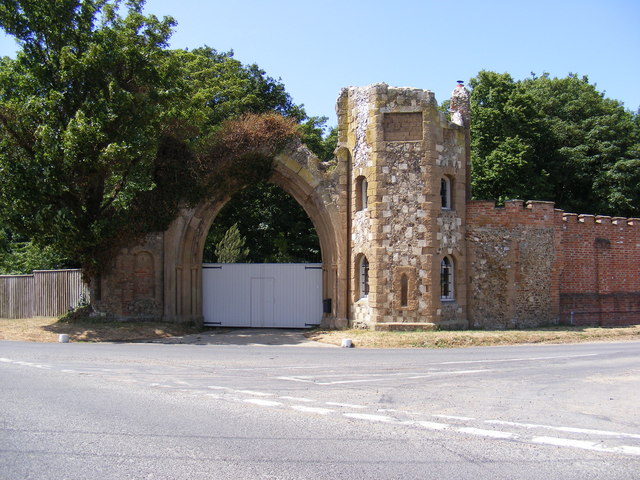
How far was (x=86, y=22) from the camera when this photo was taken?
60.0 ft

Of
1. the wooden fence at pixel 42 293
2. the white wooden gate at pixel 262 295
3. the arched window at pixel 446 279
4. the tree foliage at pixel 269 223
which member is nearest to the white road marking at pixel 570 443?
the arched window at pixel 446 279

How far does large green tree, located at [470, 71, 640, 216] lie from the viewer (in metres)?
31.7

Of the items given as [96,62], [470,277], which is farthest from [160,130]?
[470,277]

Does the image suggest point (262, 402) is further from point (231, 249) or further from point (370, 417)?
point (231, 249)

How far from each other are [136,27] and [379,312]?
1107 centimetres

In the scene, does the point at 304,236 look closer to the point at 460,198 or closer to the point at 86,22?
the point at 460,198

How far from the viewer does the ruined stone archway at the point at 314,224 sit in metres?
20.7

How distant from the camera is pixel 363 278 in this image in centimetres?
2002

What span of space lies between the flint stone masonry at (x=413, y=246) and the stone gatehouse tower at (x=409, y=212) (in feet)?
0.10

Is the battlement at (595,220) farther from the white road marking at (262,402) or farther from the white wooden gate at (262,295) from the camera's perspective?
the white road marking at (262,402)

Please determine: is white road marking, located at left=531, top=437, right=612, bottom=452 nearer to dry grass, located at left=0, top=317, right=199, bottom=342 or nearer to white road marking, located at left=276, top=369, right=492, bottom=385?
white road marking, located at left=276, top=369, right=492, bottom=385

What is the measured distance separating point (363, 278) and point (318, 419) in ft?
42.3

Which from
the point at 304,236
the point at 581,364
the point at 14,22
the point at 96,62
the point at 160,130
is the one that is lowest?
the point at 581,364

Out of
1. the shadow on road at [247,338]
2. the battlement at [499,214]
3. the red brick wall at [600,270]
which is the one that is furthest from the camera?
the red brick wall at [600,270]
